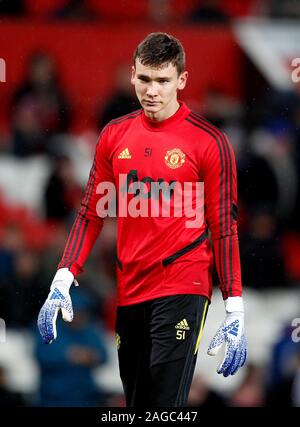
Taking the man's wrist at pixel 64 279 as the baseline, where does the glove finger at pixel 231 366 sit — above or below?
below

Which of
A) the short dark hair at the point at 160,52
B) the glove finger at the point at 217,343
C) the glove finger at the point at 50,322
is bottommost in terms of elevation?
the glove finger at the point at 217,343

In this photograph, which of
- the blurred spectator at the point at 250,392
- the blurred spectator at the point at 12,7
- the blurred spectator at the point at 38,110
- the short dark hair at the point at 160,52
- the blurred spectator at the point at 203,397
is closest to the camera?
the short dark hair at the point at 160,52

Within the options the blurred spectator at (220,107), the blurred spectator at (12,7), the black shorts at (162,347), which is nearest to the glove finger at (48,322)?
the black shorts at (162,347)

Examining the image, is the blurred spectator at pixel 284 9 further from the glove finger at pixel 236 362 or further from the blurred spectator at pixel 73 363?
the glove finger at pixel 236 362

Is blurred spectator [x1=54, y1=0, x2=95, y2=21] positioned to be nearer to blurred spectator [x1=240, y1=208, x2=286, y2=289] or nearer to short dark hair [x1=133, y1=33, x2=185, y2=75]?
blurred spectator [x1=240, y1=208, x2=286, y2=289]

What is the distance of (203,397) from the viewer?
8.59 meters

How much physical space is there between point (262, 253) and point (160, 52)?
3568 millimetres

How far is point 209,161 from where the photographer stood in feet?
18.3

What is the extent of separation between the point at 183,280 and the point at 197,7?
666 cm

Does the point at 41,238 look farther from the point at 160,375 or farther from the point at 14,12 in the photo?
the point at 160,375

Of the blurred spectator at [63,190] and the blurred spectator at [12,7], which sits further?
the blurred spectator at [12,7]

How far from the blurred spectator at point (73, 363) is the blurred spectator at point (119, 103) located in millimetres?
1614

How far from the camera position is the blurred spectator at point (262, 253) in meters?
8.85

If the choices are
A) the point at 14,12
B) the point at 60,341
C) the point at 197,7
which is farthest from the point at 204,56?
the point at 60,341
